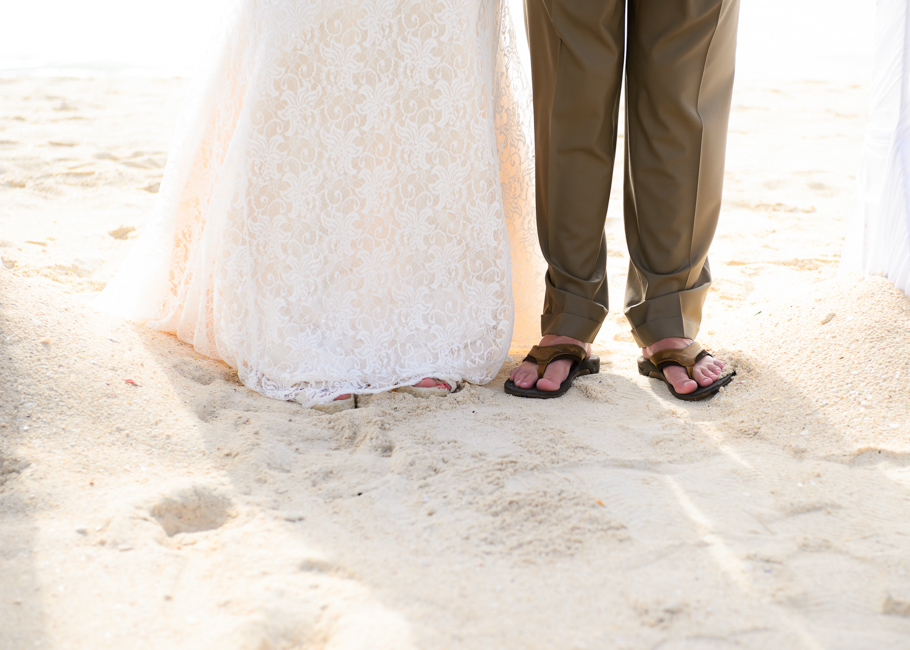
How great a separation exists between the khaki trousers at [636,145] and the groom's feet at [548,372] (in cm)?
2

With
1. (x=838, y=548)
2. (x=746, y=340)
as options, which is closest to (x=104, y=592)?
(x=838, y=548)

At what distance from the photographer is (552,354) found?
69.0 inches

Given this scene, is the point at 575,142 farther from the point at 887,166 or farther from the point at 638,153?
the point at 887,166

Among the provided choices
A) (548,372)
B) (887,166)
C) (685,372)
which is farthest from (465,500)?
(887,166)

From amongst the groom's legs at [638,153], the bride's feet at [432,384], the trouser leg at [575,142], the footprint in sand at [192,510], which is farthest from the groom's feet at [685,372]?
the footprint in sand at [192,510]

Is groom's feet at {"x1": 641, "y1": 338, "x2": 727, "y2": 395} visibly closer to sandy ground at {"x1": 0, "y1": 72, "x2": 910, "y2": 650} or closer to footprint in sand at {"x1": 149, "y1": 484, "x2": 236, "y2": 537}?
sandy ground at {"x1": 0, "y1": 72, "x2": 910, "y2": 650}

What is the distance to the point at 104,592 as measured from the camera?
101 centimetres

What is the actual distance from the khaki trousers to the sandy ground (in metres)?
0.24

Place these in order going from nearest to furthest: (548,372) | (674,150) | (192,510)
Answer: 1. (192,510)
2. (674,150)
3. (548,372)

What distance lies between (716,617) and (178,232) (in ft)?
4.80

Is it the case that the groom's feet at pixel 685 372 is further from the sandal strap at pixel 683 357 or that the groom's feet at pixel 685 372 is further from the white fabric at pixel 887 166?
the white fabric at pixel 887 166

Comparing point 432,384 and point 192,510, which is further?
point 432,384

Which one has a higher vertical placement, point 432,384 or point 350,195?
point 350,195

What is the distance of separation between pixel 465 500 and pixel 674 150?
0.93 metres
